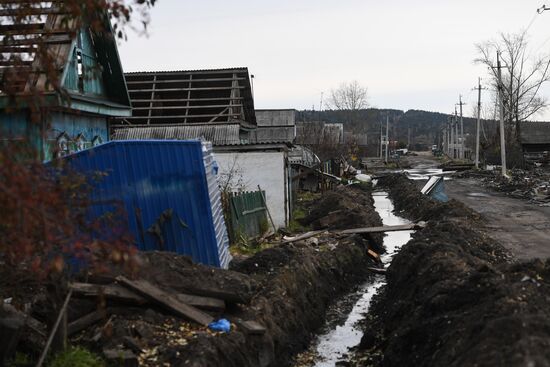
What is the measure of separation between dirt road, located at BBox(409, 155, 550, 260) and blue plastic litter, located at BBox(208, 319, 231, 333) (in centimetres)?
944

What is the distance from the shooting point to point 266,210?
68.1 feet

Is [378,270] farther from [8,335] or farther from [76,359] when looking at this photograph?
[8,335]

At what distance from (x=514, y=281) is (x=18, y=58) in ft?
20.5

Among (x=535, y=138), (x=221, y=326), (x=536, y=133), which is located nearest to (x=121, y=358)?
(x=221, y=326)

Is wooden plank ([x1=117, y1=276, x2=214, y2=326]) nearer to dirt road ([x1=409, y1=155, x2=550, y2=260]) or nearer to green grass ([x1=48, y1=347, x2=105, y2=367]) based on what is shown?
green grass ([x1=48, y1=347, x2=105, y2=367])

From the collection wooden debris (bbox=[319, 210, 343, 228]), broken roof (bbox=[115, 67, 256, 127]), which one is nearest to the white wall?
wooden debris (bbox=[319, 210, 343, 228])

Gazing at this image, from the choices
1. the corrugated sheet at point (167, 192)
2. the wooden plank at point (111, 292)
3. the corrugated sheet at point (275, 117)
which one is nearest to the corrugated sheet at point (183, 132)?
the corrugated sheet at point (167, 192)

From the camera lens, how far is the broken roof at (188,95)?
27.0 m

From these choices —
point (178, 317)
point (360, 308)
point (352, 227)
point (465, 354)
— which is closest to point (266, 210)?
point (352, 227)

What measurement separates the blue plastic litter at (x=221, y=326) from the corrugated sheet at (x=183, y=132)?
56.3 ft

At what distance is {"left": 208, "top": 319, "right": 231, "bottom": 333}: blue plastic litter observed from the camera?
8.20m

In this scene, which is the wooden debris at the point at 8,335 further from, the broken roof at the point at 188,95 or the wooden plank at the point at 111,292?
the broken roof at the point at 188,95

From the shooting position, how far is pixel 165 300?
8.18m

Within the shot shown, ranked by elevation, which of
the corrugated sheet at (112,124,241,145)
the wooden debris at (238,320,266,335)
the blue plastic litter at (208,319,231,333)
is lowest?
the wooden debris at (238,320,266,335)
